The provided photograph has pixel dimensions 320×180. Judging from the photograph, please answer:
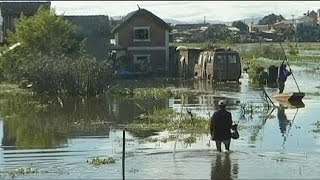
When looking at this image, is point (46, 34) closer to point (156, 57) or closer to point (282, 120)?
point (156, 57)

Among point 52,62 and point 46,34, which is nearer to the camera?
point 52,62

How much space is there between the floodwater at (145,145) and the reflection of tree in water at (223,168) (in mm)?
17

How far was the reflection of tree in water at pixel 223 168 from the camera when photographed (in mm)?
14125

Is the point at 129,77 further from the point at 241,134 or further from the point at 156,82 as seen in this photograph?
the point at 241,134

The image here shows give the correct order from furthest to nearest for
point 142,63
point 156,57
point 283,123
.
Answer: point 156,57 → point 142,63 → point 283,123

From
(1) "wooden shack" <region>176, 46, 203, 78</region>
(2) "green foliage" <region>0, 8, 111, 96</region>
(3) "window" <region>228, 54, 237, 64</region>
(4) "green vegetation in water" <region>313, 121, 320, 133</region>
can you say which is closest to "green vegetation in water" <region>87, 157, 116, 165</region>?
(4) "green vegetation in water" <region>313, 121, 320, 133</region>

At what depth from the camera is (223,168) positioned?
14898 millimetres

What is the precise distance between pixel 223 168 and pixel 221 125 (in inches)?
74.4

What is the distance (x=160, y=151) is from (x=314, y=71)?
41299 millimetres

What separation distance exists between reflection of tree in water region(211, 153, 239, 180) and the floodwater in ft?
0.05

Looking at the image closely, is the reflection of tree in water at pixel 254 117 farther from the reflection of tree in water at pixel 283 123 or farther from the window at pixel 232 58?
the window at pixel 232 58

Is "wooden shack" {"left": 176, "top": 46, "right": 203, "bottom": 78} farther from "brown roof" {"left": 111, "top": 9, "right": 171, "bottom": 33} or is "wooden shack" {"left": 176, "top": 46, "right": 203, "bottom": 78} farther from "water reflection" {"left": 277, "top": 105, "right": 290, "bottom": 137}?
"water reflection" {"left": 277, "top": 105, "right": 290, "bottom": 137}

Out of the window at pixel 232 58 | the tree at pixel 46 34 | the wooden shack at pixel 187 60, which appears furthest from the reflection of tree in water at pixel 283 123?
the wooden shack at pixel 187 60

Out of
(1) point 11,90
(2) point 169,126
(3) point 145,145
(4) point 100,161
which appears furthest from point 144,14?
(4) point 100,161
